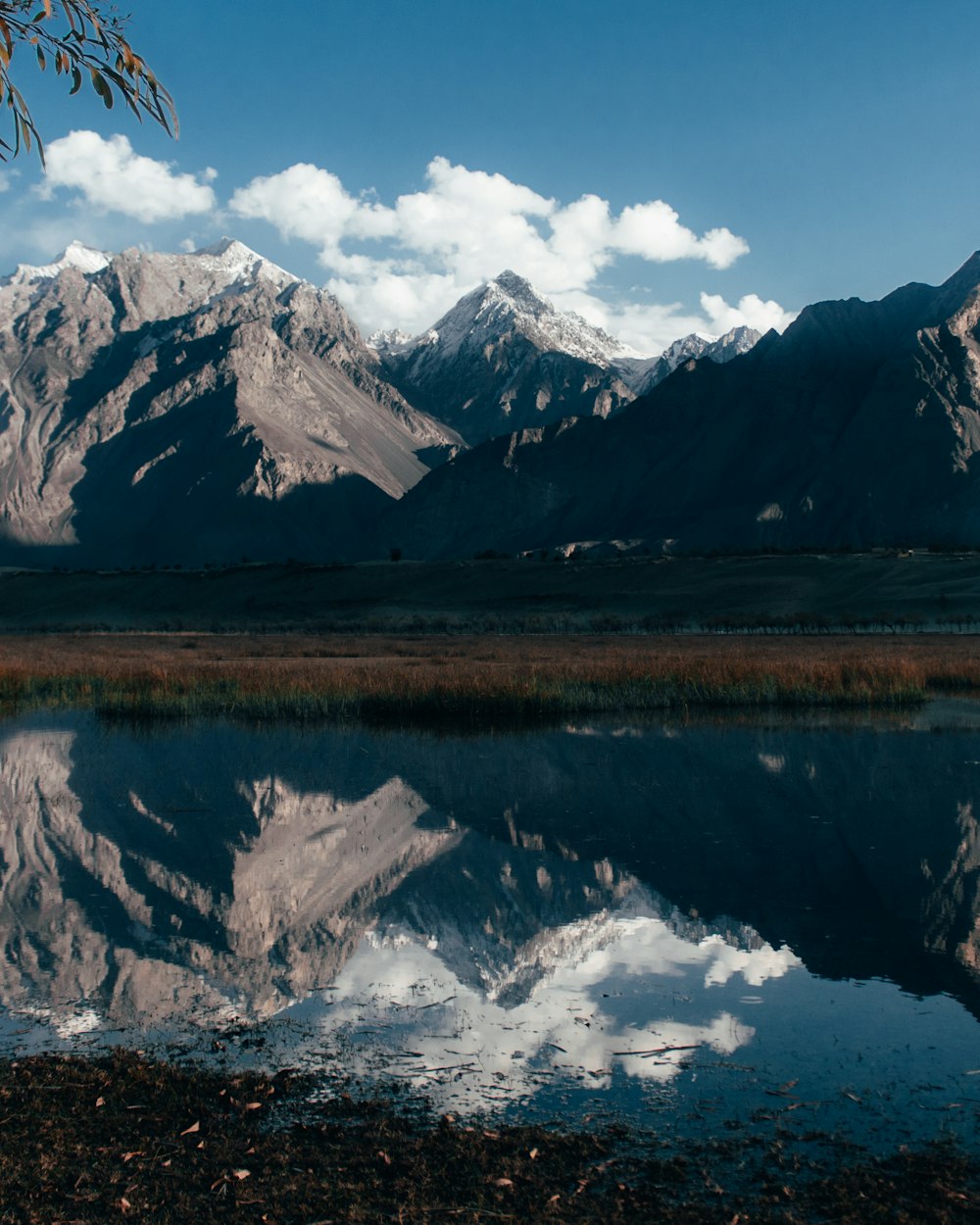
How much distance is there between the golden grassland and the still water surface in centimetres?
947

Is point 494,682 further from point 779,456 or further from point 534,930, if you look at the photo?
point 779,456

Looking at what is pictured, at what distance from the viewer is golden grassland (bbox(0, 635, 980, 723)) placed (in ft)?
116

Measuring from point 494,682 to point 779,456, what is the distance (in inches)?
5132

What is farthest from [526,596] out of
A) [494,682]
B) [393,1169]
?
[393,1169]

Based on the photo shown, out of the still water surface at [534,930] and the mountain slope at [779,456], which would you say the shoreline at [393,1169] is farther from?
the mountain slope at [779,456]

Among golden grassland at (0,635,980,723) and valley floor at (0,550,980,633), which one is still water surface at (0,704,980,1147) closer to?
golden grassland at (0,635,980,723)

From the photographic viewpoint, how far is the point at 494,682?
119 feet

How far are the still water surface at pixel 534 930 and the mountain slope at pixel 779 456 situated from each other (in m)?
106

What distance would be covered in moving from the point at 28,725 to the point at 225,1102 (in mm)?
28299

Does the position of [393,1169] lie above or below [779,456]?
below

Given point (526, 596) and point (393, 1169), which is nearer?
point (393, 1169)

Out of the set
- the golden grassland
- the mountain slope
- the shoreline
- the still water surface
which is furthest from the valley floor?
the shoreline

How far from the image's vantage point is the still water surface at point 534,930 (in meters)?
9.20

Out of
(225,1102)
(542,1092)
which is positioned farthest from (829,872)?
(225,1102)
